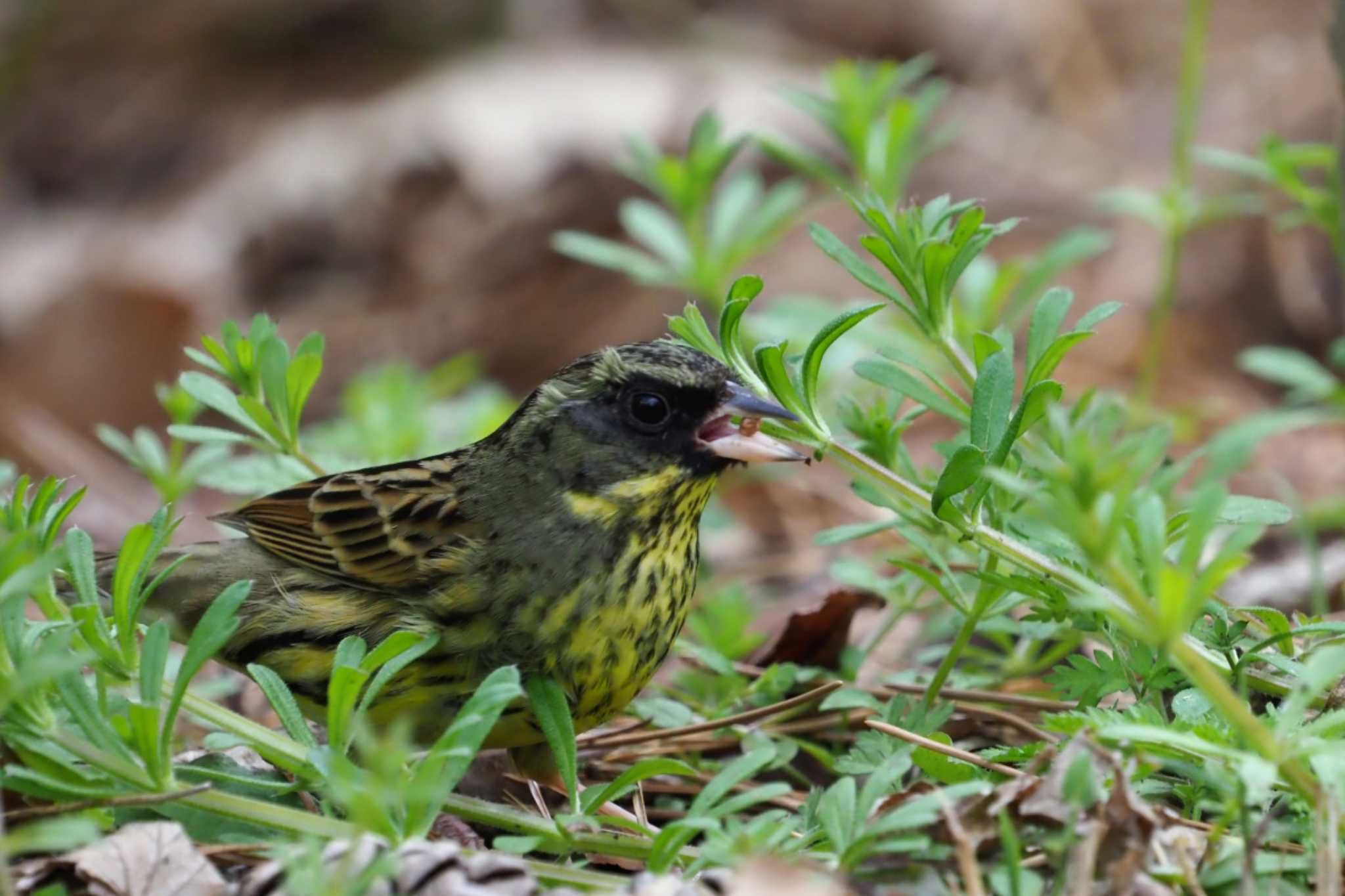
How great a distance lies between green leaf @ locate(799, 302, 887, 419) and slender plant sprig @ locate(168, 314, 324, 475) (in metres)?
1.14

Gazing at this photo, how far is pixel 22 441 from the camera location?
6.86 meters

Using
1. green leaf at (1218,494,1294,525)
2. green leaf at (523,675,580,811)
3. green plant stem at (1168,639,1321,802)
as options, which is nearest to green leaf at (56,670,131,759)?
green leaf at (523,675,580,811)

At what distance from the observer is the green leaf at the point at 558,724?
3010 mm

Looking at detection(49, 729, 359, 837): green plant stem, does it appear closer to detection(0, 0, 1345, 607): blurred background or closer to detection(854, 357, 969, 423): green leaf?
detection(854, 357, 969, 423): green leaf

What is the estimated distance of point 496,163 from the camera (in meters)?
9.21

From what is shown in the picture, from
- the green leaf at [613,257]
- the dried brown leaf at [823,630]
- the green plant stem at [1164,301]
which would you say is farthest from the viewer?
the green plant stem at [1164,301]

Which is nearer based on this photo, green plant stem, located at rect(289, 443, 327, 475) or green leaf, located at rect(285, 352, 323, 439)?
green leaf, located at rect(285, 352, 323, 439)

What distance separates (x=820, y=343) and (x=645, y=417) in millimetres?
855

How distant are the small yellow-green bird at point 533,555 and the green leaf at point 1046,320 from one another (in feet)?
1.74

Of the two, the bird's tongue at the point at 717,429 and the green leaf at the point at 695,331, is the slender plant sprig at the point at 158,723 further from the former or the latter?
the bird's tongue at the point at 717,429

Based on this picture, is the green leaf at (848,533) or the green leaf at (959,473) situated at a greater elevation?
the green leaf at (959,473)

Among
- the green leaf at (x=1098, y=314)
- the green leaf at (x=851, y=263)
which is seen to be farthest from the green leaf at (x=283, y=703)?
the green leaf at (x=1098, y=314)

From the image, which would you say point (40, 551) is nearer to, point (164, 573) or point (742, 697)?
point (164, 573)

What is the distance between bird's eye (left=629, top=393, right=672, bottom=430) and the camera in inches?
146
